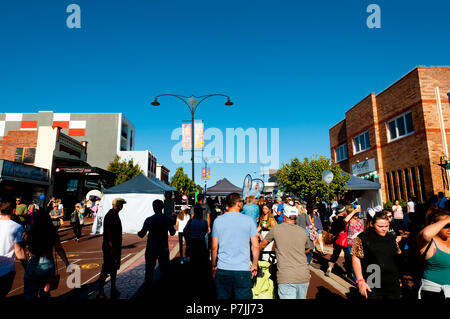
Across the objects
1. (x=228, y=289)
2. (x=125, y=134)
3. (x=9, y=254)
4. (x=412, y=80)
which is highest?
(x=125, y=134)

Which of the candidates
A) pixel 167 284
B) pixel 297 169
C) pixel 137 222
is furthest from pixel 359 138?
pixel 167 284

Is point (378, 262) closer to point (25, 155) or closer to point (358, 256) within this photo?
point (358, 256)

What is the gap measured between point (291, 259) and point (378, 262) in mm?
1017

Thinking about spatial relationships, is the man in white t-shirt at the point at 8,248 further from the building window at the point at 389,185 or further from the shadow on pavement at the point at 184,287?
the building window at the point at 389,185

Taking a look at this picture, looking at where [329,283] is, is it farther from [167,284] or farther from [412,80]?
[412,80]

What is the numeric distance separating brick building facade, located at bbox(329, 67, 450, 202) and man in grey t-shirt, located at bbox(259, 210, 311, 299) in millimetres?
18742

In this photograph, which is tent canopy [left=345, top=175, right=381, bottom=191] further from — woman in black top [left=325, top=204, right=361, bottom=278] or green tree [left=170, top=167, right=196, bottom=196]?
green tree [left=170, top=167, right=196, bottom=196]

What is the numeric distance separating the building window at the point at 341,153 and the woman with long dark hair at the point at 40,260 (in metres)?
31.7

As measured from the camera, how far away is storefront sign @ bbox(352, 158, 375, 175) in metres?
24.2

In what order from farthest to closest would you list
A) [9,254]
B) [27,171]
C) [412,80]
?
[27,171] → [412,80] → [9,254]

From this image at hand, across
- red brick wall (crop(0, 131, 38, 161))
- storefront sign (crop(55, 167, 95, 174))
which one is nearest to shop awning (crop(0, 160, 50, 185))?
storefront sign (crop(55, 167, 95, 174))

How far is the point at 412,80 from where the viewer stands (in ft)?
62.2

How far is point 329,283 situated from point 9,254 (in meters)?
5.86
